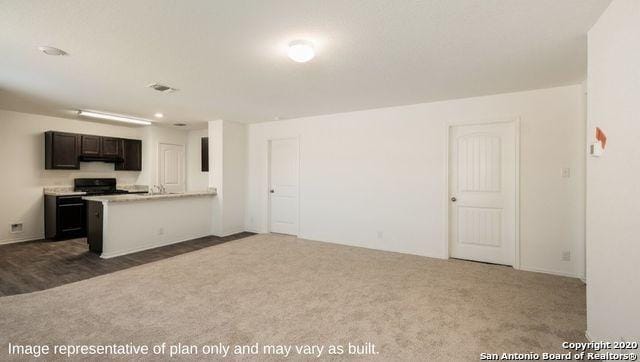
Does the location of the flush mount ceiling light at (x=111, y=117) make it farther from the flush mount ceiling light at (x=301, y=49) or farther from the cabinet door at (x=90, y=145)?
the flush mount ceiling light at (x=301, y=49)

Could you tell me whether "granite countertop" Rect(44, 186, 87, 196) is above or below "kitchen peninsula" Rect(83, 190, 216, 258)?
above

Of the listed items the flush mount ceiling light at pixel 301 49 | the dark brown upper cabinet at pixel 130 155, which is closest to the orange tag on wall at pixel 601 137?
the flush mount ceiling light at pixel 301 49

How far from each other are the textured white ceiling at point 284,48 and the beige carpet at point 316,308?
238 centimetres

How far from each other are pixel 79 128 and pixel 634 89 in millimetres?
8139

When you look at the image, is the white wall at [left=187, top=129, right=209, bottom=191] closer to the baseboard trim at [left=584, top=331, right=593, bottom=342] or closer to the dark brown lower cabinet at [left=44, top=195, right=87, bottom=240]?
the dark brown lower cabinet at [left=44, top=195, right=87, bottom=240]

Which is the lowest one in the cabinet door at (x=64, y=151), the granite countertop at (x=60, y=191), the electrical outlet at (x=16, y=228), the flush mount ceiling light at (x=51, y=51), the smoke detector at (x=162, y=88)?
the electrical outlet at (x=16, y=228)

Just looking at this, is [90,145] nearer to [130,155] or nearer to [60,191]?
[130,155]

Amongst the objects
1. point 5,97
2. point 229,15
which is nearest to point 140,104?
point 5,97

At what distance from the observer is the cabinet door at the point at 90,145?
19.0ft

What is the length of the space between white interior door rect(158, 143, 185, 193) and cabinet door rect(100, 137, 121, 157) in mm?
846

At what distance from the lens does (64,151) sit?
5.50 metres

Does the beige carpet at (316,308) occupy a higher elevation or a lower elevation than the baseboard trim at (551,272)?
lower

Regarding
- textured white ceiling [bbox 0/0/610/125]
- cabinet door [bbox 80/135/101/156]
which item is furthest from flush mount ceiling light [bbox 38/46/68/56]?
cabinet door [bbox 80/135/101/156]

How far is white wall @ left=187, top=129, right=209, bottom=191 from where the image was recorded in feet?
23.9
